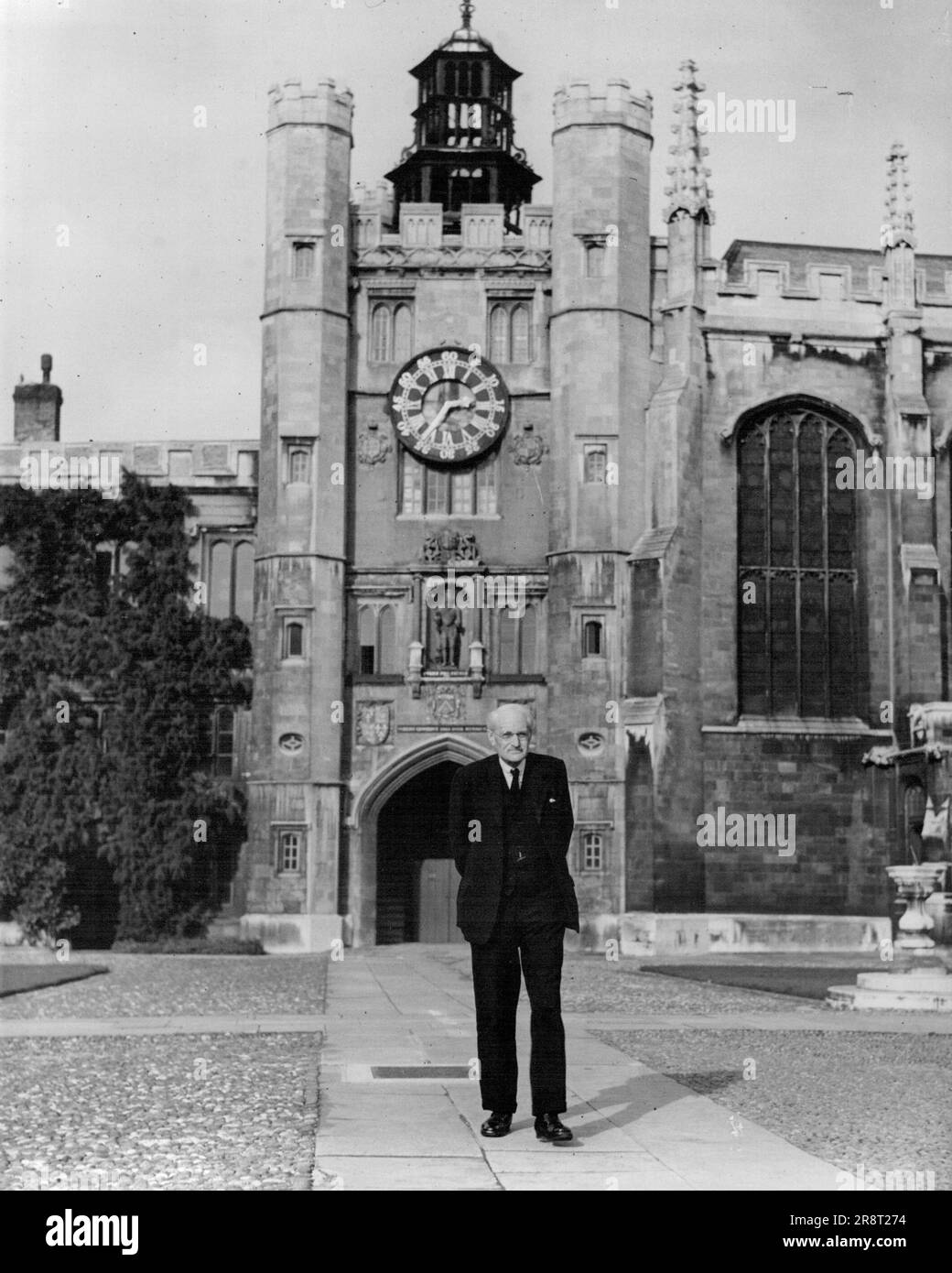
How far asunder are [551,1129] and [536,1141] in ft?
0.50

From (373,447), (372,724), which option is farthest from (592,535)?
(372,724)

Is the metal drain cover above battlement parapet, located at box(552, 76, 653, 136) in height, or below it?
below

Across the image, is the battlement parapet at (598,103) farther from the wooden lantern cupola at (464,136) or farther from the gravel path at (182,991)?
the gravel path at (182,991)

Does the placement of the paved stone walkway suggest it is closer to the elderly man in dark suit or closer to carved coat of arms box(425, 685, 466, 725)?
the elderly man in dark suit

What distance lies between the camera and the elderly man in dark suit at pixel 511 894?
360 inches

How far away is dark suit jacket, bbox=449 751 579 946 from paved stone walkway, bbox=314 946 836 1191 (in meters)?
1.02

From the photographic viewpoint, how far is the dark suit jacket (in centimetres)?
919

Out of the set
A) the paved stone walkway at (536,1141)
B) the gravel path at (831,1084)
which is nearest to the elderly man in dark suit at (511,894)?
the paved stone walkway at (536,1141)

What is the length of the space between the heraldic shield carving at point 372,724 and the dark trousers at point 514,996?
2897cm

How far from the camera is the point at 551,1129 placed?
888 centimetres

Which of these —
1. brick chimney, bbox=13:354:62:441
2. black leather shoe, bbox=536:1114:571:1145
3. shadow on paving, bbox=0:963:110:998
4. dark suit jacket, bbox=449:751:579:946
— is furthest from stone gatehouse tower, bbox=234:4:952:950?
black leather shoe, bbox=536:1114:571:1145

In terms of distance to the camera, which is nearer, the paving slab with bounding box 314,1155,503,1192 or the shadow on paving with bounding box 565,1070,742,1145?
the paving slab with bounding box 314,1155,503,1192
